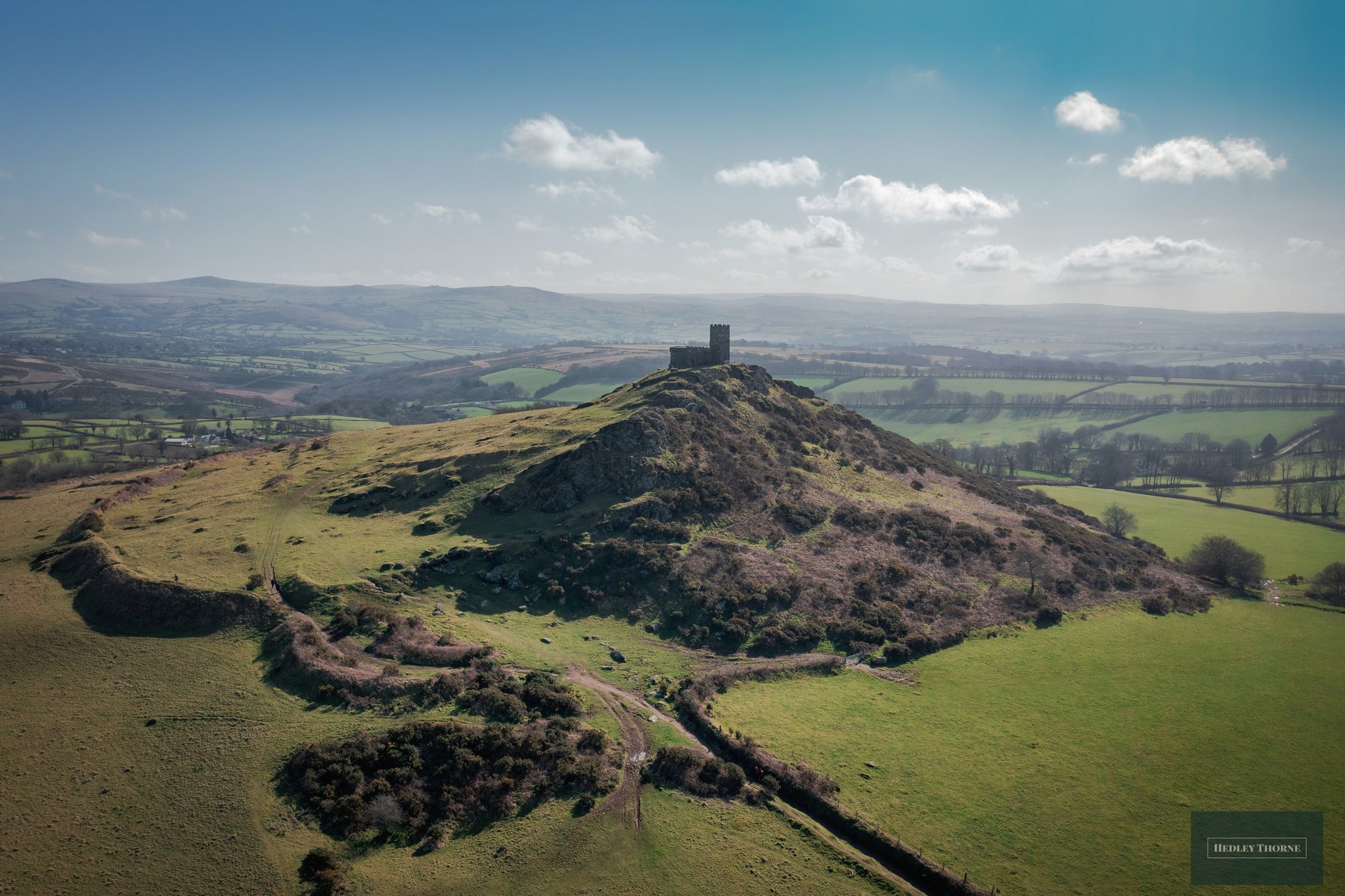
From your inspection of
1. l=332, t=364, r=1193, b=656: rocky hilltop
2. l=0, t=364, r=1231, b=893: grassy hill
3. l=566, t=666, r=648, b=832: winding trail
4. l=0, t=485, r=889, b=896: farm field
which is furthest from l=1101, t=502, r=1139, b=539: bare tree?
l=0, t=485, r=889, b=896: farm field

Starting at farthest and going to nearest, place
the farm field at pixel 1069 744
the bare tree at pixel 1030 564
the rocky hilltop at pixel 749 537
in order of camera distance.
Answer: the bare tree at pixel 1030 564, the rocky hilltop at pixel 749 537, the farm field at pixel 1069 744

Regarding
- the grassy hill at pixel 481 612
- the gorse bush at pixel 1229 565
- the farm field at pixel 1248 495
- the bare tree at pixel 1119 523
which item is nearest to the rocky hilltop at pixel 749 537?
the grassy hill at pixel 481 612

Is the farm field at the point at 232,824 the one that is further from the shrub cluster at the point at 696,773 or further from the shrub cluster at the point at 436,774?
the shrub cluster at the point at 436,774

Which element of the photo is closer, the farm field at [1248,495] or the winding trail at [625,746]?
the winding trail at [625,746]

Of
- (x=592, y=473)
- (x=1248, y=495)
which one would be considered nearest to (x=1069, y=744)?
(x=592, y=473)

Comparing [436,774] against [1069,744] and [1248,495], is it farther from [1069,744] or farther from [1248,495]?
[1248,495]

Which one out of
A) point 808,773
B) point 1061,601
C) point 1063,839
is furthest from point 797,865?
point 1061,601
